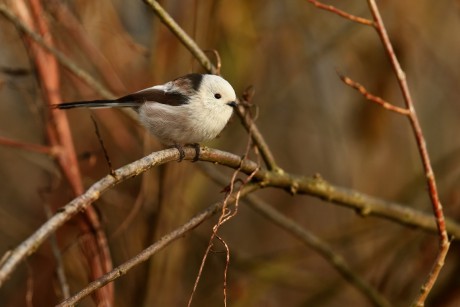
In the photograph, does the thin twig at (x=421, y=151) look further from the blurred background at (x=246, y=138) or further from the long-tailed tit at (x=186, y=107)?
the blurred background at (x=246, y=138)

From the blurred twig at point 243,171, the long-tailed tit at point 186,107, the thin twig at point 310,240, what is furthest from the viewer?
the thin twig at point 310,240

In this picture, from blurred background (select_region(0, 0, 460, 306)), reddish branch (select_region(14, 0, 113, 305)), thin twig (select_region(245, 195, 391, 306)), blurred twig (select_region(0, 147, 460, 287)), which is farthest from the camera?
blurred background (select_region(0, 0, 460, 306))

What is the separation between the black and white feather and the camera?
2549mm

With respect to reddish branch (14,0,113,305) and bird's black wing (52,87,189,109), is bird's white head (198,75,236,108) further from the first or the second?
reddish branch (14,0,113,305)

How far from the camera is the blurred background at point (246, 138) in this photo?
3.60 m

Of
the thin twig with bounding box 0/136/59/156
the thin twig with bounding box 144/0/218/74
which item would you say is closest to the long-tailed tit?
the thin twig with bounding box 144/0/218/74

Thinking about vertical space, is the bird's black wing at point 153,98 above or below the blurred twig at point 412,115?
above

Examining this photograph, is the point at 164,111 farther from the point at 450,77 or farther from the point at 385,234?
the point at 450,77

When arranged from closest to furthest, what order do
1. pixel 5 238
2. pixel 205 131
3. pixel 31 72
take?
pixel 205 131 < pixel 31 72 < pixel 5 238

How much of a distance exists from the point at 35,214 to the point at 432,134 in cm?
303

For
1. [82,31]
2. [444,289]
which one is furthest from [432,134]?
[82,31]

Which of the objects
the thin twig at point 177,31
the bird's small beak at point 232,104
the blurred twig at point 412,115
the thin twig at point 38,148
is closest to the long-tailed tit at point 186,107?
the bird's small beak at point 232,104

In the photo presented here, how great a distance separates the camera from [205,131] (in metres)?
2.54

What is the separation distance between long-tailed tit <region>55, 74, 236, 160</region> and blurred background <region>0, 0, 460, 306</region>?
1.82 ft
